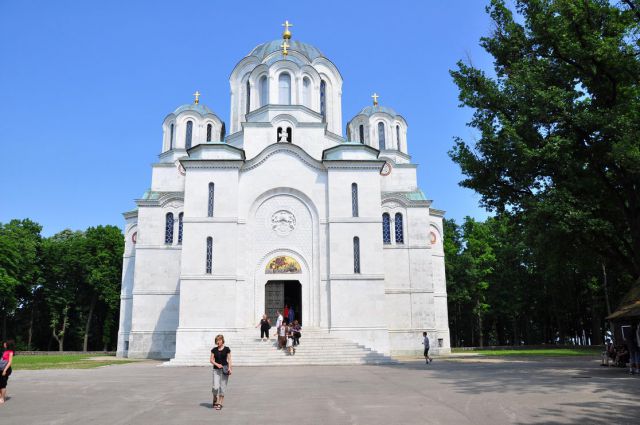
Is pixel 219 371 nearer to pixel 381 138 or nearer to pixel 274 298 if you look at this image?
pixel 274 298

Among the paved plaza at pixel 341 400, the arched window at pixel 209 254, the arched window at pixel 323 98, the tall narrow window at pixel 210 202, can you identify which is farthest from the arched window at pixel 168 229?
the paved plaza at pixel 341 400

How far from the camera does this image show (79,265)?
4206 cm

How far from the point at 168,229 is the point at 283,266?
322 inches

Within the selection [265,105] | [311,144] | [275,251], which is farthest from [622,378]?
[265,105]

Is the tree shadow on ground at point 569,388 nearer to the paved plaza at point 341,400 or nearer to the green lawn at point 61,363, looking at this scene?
the paved plaza at point 341,400

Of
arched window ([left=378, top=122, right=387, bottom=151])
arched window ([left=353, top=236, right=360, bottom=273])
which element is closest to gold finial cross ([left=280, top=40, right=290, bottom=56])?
arched window ([left=378, top=122, right=387, bottom=151])

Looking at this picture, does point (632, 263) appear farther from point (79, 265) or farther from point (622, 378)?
point (79, 265)

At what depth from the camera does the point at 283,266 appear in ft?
81.6

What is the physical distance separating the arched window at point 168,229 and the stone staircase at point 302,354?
8761mm

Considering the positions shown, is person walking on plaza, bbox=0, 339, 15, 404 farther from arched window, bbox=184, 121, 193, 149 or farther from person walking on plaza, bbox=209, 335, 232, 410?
arched window, bbox=184, 121, 193, 149

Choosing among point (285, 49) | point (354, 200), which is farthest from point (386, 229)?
point (285, 49)

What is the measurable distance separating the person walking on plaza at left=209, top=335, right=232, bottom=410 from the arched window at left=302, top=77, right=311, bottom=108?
22.6m

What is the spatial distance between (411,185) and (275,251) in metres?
10.6

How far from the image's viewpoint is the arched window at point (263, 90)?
29.8 m
